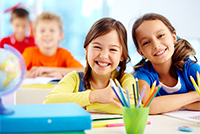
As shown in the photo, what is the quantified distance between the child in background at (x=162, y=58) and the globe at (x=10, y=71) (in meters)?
0.66

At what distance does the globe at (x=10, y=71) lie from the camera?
1.58ft

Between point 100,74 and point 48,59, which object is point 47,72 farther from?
point 100,74

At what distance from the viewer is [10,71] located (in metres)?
0.49

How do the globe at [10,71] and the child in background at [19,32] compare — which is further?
the child in background at [19,32]

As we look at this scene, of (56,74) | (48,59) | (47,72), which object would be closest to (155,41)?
(56,74)

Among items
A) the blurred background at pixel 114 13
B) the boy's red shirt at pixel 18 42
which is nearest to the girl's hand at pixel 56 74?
the blurred background at pixel 114 13

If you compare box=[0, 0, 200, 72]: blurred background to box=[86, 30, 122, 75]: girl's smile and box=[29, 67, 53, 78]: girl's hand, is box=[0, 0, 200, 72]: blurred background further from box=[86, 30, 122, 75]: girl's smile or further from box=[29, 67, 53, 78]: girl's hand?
box=[29, 67, 53, 78]: girl's hand

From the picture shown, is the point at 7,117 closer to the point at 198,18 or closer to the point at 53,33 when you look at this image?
the point at 53,33

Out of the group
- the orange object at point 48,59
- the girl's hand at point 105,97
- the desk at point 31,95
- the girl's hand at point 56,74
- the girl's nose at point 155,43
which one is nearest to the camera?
the girl's hand at point 105,97

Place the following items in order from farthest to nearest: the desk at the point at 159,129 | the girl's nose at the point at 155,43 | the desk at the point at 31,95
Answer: the desk at the point at 31,95 < the girl's nose at the point at 155,43 < the desk at the point at 159,129

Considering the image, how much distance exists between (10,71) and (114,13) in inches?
107

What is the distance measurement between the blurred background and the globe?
64cm

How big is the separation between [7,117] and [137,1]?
266 cm

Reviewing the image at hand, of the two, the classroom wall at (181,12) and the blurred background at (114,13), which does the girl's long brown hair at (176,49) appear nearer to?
the blurred background at (114,13)
